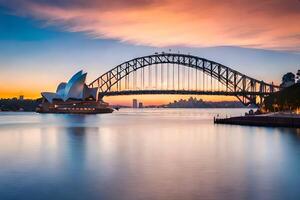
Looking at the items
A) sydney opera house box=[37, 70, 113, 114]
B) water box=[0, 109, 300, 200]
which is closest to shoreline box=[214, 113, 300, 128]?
water box=[0, 109, 300, 200]

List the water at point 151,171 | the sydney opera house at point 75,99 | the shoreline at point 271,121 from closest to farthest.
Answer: the water at point 151,171, the shoreline at point 271,121, the sydney opera house at point 75,99

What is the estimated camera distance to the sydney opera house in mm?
135625

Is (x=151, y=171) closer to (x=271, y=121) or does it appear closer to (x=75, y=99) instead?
(x=271, y=121)

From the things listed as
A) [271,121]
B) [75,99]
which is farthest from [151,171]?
[75,99]

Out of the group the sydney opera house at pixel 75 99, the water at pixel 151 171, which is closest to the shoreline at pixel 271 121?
the water at pixel 151 171

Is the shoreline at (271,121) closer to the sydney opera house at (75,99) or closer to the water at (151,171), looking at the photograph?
the water at (151,171)

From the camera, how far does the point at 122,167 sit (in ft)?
84.4

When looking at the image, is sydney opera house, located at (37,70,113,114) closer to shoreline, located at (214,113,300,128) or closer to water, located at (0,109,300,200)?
shoreline, located at (214,113,300,128)

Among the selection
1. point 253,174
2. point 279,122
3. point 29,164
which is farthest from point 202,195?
point 279,122

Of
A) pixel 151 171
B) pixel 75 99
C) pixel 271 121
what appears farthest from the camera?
pixel 75 99

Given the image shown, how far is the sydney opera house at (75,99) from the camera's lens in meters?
136

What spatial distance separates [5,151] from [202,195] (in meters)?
20.6

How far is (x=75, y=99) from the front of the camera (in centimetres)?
14000

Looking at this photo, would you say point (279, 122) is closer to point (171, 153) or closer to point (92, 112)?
point (171, 153)
